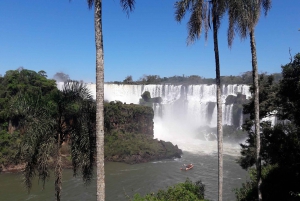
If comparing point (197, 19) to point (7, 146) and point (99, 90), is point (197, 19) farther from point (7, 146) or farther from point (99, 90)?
point (7, 146)

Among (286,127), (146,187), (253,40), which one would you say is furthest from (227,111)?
(253,40)

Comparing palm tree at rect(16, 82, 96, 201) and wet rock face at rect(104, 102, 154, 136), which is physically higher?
palm tree at rect(16, 82, 96, 201)

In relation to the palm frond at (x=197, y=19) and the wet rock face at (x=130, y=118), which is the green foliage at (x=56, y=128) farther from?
the wet rock face at (x=130, y=118)

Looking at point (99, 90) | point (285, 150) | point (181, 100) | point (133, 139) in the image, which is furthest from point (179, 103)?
point (99, 90)

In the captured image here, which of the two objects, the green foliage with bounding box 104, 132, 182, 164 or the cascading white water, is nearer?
the green foliage with bounding box 104, 132, 182, 164

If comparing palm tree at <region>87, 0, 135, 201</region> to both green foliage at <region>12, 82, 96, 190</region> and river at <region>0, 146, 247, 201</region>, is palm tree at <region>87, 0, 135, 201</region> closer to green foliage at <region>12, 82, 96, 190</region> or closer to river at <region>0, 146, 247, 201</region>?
green foliage at <region>12, 82, 96, 190</region>

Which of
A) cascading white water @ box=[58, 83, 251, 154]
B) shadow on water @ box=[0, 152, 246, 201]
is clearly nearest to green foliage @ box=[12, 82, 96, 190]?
shadow on water @ box=[0, 152, 246, 201]

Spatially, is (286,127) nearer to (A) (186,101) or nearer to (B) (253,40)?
(B) (253,40)

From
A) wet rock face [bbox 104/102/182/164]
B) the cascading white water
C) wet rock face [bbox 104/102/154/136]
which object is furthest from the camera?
the cascading white water

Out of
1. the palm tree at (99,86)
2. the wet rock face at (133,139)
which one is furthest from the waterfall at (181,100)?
the palm tree at (99,86)
